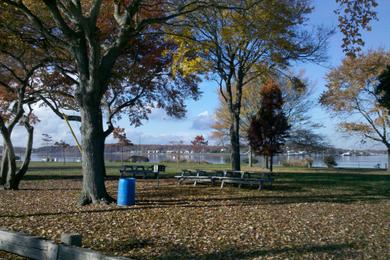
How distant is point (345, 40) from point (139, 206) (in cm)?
747

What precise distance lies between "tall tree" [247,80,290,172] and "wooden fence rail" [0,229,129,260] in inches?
1120

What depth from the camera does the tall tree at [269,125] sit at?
35000mm

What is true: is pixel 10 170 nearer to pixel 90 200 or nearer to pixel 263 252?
pixel 90 200

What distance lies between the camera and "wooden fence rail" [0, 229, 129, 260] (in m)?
6.56

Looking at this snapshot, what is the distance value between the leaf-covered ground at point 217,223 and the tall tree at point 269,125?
17593 millimetres

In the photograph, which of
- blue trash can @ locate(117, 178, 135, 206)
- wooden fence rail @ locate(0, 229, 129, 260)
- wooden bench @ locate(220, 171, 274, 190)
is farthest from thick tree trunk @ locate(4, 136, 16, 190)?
wooden fence rail @ locate(0, 229, 129, 260)

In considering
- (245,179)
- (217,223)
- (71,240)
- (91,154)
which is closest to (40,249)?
(71,240)

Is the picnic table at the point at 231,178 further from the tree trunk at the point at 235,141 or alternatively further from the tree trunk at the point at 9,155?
the tree trunk at the point at 9,155

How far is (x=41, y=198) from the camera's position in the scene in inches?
625

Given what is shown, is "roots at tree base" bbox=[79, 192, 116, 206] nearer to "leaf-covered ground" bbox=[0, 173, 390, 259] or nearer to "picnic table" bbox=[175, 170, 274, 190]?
"leaf-covered ground" bbox=[0, 173, 390, 259]

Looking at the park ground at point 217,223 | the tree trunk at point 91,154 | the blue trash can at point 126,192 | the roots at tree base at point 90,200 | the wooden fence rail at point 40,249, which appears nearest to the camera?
the wooden fence rail at point 40,249

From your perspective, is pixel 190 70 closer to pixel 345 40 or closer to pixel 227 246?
pixel 345 40

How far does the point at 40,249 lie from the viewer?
7203 mm

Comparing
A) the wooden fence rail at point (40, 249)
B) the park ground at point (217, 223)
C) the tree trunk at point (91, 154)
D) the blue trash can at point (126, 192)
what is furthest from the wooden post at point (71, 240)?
the tree trunk at point (91, 154)
